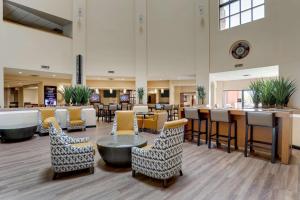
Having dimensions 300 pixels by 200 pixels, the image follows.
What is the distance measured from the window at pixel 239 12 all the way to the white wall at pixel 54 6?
25.2 ft

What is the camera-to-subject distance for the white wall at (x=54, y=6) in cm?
855

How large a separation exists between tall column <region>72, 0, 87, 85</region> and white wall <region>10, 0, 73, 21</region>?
0.29 meters

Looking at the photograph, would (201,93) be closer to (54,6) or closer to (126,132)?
(126,132)

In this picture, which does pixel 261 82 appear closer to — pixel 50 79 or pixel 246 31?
pixel 246 31

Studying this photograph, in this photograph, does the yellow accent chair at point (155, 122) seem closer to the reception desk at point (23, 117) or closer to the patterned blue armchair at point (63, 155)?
the reception desk at point (23, 117)

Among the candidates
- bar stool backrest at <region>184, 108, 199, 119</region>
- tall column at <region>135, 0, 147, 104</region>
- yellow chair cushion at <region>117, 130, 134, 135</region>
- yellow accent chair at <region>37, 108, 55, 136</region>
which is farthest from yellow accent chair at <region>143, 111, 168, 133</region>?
tall column at <region>135, 0, 147, 104</region>

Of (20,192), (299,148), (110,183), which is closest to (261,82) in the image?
(299,148)

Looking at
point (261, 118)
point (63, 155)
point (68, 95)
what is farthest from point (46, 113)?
point (261, 118)

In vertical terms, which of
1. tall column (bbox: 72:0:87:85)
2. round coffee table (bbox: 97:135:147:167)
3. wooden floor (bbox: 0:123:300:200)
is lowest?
wooden floor (bbox: 0:123:300:200)

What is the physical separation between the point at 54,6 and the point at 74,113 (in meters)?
5.66

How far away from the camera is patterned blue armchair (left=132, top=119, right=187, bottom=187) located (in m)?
2.77

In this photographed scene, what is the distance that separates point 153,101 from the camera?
54.2 feet

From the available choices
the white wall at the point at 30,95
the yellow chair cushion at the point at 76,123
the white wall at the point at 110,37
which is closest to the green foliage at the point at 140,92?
the white wall at the point at 110,37

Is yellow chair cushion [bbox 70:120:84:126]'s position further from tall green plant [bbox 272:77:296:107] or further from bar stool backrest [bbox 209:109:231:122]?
tall green plant [bbox 272:77:296:107]
